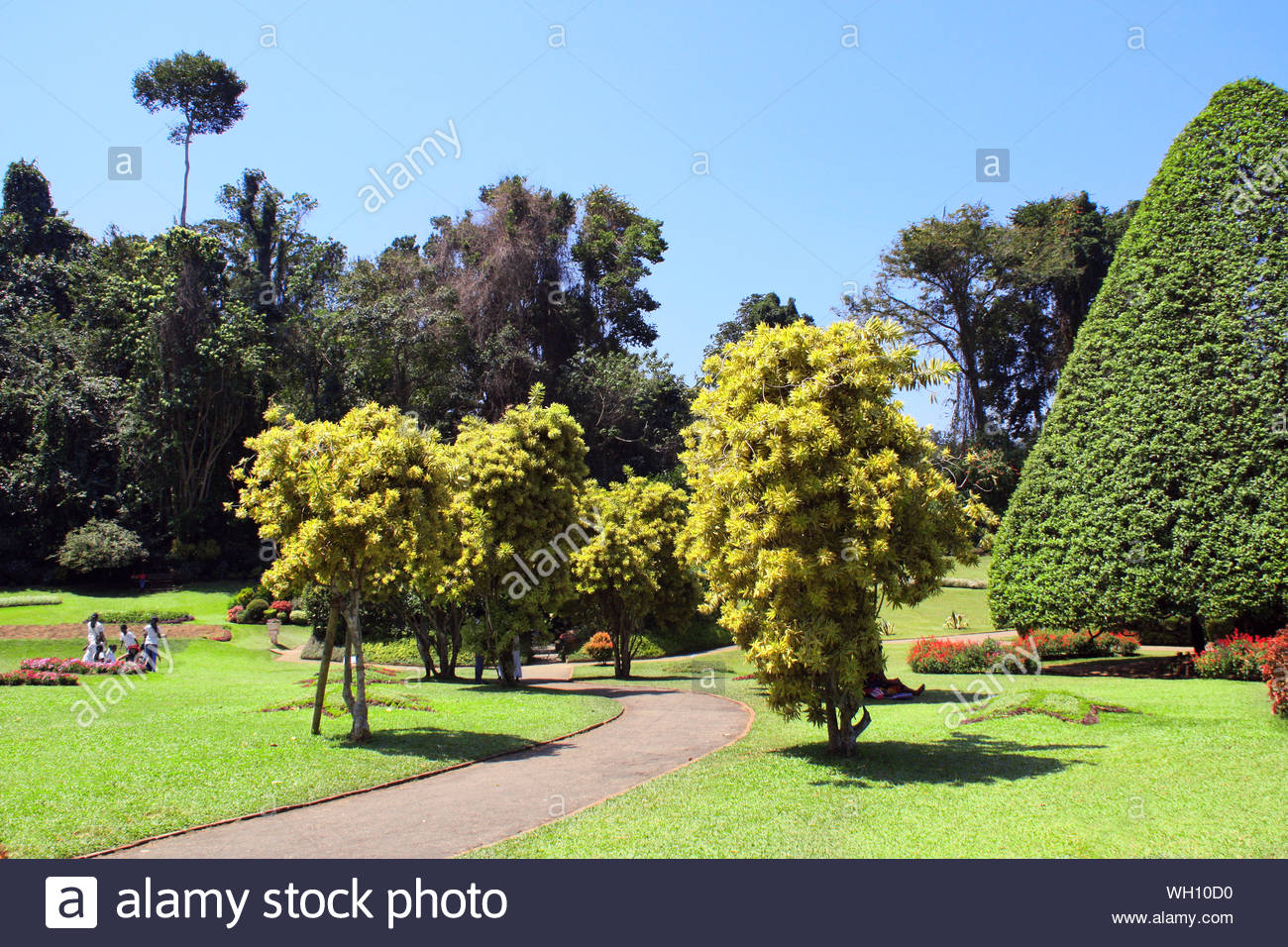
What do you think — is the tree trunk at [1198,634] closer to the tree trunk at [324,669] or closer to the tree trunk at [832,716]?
the tree trunk at [832,716]

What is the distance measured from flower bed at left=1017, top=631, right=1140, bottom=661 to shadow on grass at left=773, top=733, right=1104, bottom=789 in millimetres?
10581

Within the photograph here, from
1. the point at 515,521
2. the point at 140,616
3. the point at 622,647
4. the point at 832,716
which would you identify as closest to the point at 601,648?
the point at 622,647

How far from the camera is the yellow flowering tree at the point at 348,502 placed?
12.4 m

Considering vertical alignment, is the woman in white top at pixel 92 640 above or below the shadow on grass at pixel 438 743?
above

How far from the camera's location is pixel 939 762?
11.6 meters

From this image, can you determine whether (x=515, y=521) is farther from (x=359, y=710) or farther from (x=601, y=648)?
(x=601, y=648)

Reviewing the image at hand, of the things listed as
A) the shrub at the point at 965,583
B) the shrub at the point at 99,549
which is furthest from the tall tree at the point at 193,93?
the shrub at the point at 965,583

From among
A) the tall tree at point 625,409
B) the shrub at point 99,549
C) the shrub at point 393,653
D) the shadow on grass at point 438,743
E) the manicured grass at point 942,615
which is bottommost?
the shrub at point 393,653

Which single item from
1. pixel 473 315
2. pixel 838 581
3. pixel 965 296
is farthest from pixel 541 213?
pixel 838 581

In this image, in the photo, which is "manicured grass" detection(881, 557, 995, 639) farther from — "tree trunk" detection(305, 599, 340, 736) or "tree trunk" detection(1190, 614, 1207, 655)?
"tree trunk" detection(305, 599, 340, 736)

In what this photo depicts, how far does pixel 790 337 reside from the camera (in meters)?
11.7

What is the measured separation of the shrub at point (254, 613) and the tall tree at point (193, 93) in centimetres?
3170
